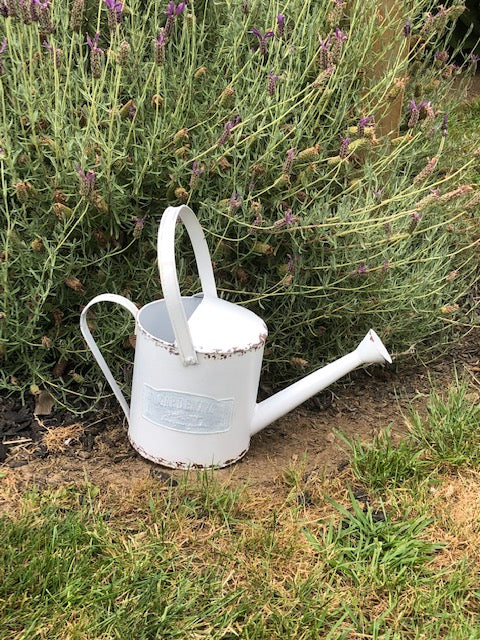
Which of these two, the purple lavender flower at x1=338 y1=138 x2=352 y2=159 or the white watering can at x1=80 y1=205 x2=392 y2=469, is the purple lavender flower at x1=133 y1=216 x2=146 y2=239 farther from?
the purple lavender flower at x1=338 y1=138 x2=352 y2=159

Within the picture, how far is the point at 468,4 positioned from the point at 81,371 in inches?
204

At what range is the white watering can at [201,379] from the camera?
7.38ft

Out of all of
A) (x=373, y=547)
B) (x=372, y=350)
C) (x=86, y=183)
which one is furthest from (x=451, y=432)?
(x=86, y=183)

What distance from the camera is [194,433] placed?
2.33 m

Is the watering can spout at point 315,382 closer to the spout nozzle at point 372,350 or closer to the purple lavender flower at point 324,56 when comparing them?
the spout nozzle at point 372,350

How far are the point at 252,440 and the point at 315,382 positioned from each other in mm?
356

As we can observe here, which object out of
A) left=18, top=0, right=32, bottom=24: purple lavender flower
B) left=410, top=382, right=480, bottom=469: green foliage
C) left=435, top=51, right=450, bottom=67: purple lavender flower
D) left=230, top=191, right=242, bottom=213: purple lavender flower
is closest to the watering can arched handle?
left=230, top=191, right=242, bottom=213: purple lavender flower

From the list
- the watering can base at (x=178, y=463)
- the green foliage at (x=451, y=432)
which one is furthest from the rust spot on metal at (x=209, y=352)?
the green foliage at (x=451, y=432)

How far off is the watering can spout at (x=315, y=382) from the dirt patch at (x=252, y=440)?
153mm

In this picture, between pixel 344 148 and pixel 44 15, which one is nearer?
pixel 44 15

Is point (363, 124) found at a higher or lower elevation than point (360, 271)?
higher

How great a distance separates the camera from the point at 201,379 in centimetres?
226

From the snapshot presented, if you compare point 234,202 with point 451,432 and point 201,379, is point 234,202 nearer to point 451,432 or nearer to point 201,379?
point 201,379

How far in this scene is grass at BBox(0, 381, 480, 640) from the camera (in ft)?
6.14
